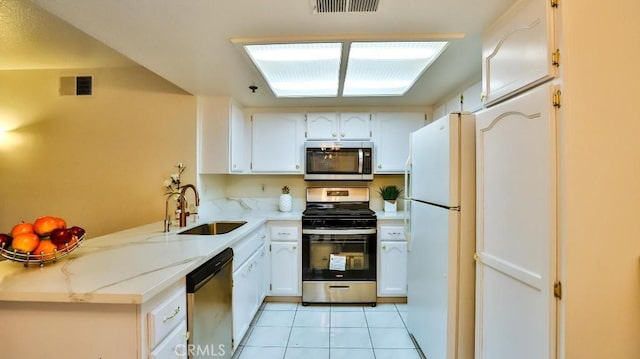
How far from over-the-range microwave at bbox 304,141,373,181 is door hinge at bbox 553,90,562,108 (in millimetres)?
2136

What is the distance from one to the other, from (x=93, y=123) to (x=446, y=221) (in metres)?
3.35

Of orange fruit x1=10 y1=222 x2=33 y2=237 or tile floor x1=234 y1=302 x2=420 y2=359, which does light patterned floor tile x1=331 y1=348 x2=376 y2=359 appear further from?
orange fruit x1=10 y1=222 x2=33 y2=237

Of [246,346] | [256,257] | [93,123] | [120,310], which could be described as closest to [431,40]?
[120,310]

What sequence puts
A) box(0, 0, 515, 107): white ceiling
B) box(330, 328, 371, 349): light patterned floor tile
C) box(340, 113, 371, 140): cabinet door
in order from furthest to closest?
box(340, 113, 371, 140): cabinet door, box(330, 328, 371, 349): light patterned floor tile, box(0, 0, 515, 107): white ceiling

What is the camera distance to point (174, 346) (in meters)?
1.23

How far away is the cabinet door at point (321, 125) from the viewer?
3.27m

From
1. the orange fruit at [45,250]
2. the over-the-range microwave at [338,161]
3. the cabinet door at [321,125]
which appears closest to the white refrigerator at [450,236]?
the over-the-range microwave at [338,161]

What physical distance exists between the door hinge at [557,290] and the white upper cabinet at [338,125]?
2.42m

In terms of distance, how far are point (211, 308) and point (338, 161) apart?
2.03m

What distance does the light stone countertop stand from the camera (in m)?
1.01

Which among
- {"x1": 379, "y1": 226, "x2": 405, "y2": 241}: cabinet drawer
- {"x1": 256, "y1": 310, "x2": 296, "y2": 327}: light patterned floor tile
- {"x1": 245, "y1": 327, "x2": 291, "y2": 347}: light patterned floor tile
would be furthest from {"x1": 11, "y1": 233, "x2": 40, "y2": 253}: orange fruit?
{"x1": 379, "y1": 226, "x2": 405, "y2": 241}: cabinet drawer

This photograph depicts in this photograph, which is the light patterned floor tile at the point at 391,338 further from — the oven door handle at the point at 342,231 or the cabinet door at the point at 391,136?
the cabinet door at the point at 391,136

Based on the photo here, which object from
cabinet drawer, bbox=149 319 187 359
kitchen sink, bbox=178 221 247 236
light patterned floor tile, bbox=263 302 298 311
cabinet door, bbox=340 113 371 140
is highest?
cabinet door, bbox=340 113 371 140

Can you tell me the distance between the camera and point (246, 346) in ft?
7.28
